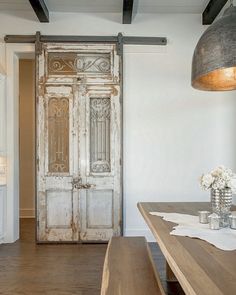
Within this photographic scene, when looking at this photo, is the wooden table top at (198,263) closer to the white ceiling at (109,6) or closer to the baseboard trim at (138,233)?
the baseboard trim at (138,233)

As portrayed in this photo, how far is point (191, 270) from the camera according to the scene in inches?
56.4

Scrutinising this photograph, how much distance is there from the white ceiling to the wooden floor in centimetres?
332

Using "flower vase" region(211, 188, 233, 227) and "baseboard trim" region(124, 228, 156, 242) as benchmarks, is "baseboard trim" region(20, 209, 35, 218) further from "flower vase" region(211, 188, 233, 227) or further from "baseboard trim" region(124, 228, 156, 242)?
"flower vase" region(211, 188, 233, 227)

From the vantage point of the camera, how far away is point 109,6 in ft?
15.0

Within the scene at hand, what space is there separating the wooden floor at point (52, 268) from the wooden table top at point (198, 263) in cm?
127

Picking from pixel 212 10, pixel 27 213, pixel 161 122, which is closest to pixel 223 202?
pixel 161 122

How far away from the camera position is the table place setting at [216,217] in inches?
84.9

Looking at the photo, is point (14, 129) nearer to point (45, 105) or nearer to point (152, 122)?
point (45, 105)

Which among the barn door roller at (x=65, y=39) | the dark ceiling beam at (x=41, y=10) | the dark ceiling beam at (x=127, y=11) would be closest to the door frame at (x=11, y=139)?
the barn door roller at (x=65, y=39)

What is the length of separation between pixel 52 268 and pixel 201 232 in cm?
208

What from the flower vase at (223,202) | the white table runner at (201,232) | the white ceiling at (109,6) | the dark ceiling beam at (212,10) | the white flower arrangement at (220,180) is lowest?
the white table runner at (201,232)

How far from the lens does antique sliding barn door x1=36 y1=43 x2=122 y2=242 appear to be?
4.63 m

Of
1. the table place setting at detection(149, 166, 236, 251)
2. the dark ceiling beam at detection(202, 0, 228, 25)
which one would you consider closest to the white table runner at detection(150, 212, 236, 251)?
the table place setting at detection(149, 166, 236, 251)

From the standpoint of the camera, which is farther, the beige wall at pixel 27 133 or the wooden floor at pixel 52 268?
the beige wall at pixel 27 133
